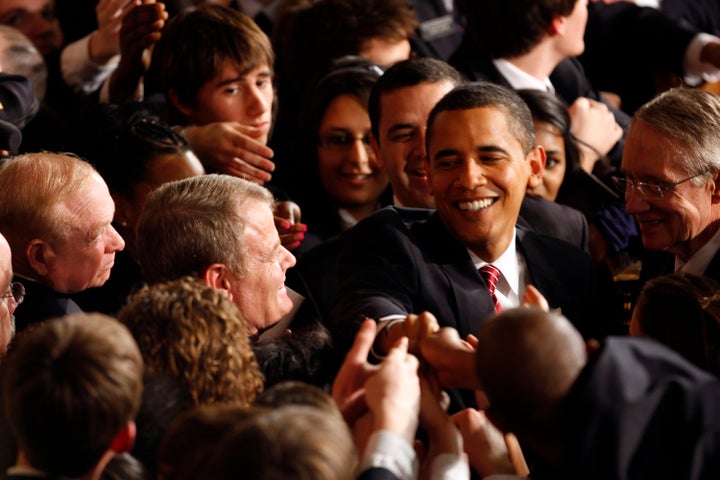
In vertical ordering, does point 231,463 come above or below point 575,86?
above

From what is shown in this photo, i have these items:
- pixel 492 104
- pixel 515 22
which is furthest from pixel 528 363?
pixel 515 22

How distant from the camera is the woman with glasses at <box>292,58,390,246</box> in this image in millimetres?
3727

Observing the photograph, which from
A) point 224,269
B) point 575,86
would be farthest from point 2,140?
point 575,86

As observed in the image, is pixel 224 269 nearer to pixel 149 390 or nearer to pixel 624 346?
pixel 149 390

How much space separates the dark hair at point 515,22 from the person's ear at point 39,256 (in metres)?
2.10

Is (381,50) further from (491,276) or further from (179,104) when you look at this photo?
(491,276)

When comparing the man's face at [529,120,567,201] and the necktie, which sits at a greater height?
the necktie

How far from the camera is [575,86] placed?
14.5ft

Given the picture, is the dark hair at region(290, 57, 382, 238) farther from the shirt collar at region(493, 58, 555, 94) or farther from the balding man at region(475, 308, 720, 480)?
the balding man at region(475, 308, 720, 480)

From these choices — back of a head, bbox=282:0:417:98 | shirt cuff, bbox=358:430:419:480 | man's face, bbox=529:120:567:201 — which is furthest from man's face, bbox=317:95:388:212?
shirt cuff, bbox=358:430:419:480

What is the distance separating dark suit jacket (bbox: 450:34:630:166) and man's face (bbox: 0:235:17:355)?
217 cm

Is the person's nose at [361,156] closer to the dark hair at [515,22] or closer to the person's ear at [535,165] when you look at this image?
the dark hair at [515,22]

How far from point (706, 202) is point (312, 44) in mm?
1831

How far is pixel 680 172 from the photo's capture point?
9.32 ft
